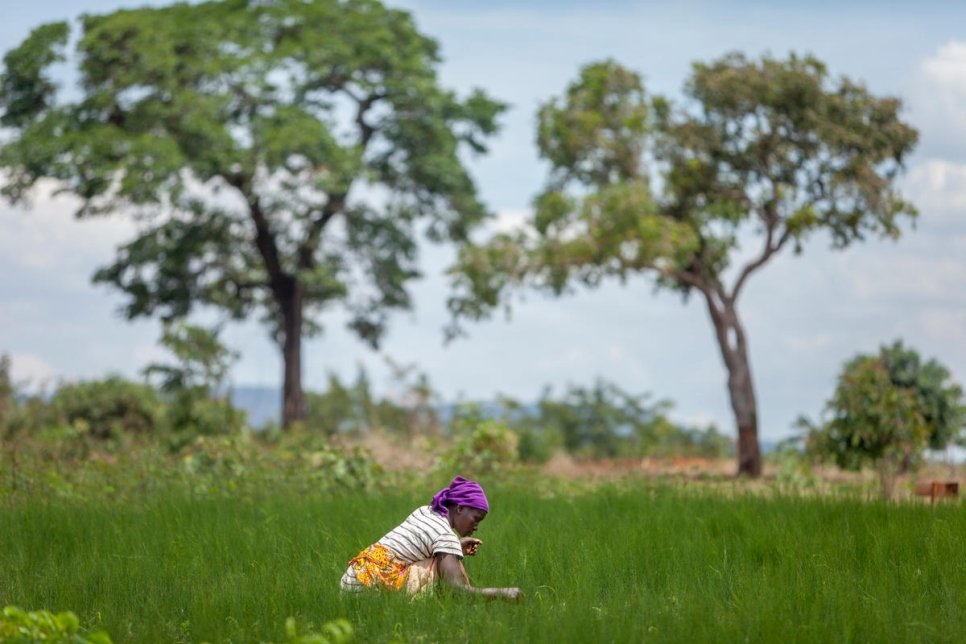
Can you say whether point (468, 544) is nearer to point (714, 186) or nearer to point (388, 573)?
point (388, 573)

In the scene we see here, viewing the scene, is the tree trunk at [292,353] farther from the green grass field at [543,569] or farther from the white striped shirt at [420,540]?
the white striped shirt at [420,540]

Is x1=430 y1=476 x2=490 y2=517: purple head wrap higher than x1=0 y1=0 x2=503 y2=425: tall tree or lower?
lower

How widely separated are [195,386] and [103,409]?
247cm

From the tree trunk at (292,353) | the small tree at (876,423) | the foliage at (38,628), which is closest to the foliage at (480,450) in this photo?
the small tree at (876,423)

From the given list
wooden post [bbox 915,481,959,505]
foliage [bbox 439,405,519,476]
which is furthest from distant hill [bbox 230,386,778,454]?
wooden post [bbox 915,481,959,505]

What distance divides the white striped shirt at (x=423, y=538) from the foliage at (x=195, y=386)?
15.9 m

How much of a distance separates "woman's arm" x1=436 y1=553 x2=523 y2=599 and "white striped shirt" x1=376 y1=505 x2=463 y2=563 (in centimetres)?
5

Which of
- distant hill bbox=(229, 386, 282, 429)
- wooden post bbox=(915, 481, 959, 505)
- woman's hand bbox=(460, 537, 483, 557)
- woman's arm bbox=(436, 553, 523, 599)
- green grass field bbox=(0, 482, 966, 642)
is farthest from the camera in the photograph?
distant hill bbox=(229, 386, 282, 429)

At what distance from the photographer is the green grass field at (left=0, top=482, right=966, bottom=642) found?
6996 millimetres

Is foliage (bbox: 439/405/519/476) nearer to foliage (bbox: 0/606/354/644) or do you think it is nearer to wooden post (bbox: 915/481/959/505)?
wooden post (bbox: 915/481/959/505)

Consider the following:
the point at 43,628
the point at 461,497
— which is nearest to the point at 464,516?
the point at 461,497

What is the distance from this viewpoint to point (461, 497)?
25.1ft

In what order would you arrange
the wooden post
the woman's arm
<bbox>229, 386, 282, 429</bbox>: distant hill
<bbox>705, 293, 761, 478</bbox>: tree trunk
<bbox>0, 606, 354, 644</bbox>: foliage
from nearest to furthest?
<bbox>0, 606, 354, 644</bbox>: foliage < the woman's arm < the wooden post < <bbox>705, 293, 761, 478</bbox>: tree trunk < <bbox>229, 386, 282, 429</bbox>: distant hill

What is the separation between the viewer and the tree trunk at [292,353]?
3155 centimetres
